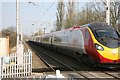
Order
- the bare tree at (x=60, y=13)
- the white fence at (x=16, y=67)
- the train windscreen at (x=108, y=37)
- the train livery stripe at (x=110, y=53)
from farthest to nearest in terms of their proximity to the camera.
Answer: the bare tree at (x=60, y=13), the train windscreen at (x=108, y=37), the train livery stripe at (x=110, y=53), the white fence at (x=16, y=67)

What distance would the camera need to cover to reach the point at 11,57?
13141mm

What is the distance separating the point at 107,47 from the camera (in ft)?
46.9

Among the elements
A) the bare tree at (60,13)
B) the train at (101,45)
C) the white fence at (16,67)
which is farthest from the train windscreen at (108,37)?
the bare tree at (60,13)

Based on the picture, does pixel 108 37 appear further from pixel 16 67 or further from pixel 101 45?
pixel 16 67

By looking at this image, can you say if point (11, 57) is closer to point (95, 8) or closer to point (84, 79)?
point (84, 79)

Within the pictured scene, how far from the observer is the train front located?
14.2m

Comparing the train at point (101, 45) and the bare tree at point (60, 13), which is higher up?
the bare tree at point (60, 13)

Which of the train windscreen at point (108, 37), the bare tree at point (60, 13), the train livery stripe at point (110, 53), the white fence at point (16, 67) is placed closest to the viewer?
the white fence at point (16, 67)

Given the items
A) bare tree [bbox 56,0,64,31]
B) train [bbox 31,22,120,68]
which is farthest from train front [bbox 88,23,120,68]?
bare tree [bbox 56,0,64,31]

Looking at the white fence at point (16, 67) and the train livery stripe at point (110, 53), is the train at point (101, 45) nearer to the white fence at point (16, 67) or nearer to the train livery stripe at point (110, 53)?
the train livery stripe at point (110, 53)

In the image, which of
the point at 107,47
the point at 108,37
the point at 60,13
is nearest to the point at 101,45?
the point at 107,47

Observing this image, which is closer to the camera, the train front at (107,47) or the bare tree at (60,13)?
the train front at (107,47)

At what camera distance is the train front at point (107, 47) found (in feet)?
46.5

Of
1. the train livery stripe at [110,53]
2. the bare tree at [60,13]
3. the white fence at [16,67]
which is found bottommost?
the white fence at [16,67]
